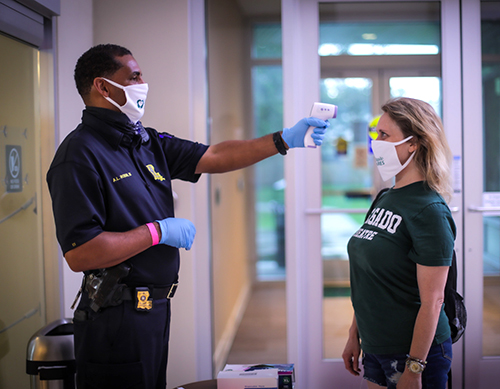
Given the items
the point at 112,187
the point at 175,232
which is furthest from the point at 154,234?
the point at 112,187

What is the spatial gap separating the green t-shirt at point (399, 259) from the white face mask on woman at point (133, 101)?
91 cm

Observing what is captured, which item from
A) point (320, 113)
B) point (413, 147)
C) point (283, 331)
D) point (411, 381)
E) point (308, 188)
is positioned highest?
point (320, 113)

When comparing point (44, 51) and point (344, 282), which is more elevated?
point (44, 51)

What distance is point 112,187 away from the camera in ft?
4.47

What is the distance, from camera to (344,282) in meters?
2.46

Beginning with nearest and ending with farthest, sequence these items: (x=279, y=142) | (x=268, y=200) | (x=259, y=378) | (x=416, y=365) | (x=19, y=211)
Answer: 1. (x=416, y=365)
2. (x=259, y=378)
3. (x=279, y=142)
4. (x=19, y=211)
5. (x=268, y=200)

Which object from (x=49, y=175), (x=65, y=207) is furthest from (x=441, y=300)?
(x=49, y=175)

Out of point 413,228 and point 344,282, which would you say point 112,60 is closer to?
point 413,228

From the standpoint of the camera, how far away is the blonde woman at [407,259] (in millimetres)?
1259

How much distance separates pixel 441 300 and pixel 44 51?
2029mm

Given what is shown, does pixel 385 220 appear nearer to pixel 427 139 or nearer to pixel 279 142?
pixel 427 139

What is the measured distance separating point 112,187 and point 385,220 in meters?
0.89

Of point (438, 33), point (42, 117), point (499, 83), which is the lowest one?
point (42, 117)

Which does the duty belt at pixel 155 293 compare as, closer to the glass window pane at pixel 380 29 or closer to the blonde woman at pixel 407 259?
the blonde woman at pixel 407 259
